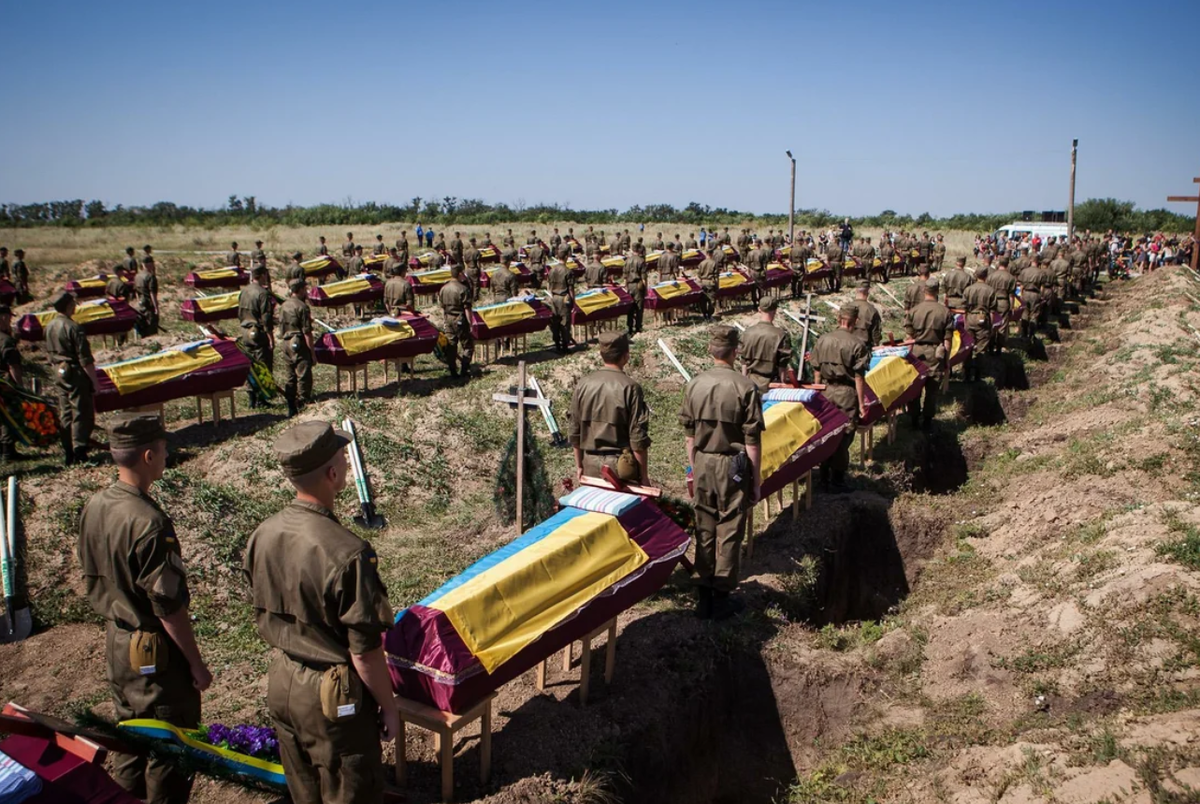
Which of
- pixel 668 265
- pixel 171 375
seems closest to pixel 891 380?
pixel 171 375

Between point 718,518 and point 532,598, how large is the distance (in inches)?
89.1

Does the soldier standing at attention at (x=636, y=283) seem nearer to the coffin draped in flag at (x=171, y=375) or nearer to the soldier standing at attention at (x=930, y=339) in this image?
the soldier standing at attention at (x=930, y=339)

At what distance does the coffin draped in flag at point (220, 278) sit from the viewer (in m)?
23.2

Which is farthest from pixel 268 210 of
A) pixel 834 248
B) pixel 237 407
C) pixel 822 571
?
pixel 822 571

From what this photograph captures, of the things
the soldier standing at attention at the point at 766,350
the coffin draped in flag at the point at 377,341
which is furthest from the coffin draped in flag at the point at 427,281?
the soldier standing at attention at the point at 766,350

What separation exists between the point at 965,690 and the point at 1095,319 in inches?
906

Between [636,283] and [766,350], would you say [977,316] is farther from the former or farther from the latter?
[636,283]

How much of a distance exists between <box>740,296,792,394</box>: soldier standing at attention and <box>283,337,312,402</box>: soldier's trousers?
6.53m

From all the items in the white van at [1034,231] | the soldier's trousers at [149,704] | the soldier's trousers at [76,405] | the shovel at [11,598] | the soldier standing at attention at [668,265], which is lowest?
the shovel at [11,598]

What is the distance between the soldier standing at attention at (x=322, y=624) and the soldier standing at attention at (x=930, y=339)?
10.5 meters

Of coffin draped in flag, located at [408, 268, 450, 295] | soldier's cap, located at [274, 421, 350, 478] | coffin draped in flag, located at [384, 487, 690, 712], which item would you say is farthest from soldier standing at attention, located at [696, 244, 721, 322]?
soldier's cap, located at [274, 421, 350, 478]

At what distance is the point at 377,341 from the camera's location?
1306 centimetres

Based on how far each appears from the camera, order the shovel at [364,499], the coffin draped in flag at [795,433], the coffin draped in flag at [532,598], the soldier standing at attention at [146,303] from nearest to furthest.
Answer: the coffin draped in flag at [532,598] → the coffin draped in flag at [795,433] → the shovel at [364,499] → the soldier standing at attention at [146,303]

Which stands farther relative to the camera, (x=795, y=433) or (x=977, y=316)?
(x=977, y=316)
